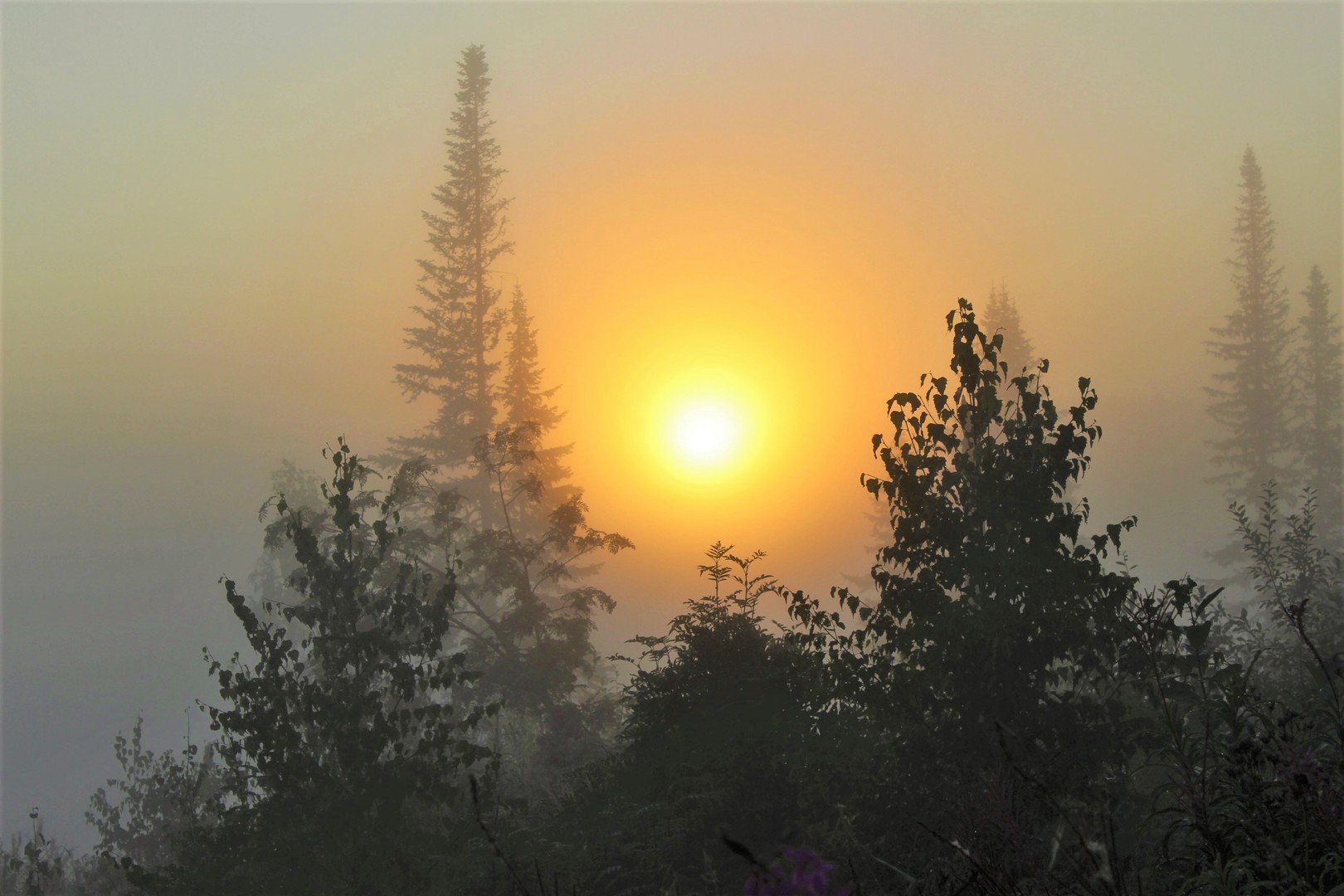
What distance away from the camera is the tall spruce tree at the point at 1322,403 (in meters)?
45.5

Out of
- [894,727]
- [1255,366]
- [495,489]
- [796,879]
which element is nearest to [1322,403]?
[1255,366]

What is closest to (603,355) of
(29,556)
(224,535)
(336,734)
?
(224,535)

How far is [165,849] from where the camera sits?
733 inches

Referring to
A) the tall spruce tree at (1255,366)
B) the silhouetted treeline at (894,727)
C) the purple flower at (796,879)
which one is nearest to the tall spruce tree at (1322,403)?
the tall spruce tree at (1255,366)

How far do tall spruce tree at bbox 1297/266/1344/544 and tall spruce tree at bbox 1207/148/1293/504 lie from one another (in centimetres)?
90

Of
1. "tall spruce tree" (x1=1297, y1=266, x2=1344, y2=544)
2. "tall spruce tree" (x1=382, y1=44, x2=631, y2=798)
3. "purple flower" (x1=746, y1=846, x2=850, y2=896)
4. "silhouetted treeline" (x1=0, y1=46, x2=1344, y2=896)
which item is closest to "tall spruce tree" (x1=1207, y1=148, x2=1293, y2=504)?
"tall spruce tree" (x1=1297, y1=266, x2=1344, y2=544)

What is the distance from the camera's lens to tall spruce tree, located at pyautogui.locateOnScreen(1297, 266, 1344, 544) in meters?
45.5

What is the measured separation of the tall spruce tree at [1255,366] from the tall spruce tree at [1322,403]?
0.90m

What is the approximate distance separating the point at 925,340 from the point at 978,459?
176 m

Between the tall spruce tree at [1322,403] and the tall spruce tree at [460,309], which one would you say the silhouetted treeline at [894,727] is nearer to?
the tall spruce tree at [460,309]

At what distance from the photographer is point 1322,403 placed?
47.7 meters

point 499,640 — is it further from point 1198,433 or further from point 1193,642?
point 1198,433

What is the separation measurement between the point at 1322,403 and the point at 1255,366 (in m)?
3.38

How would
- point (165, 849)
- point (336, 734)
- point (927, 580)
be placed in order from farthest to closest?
1. point (165, 849)
2. point (336, 734)
3. point (927, 580)
